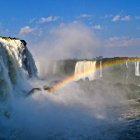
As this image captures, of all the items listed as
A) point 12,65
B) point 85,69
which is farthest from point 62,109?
point 85,69

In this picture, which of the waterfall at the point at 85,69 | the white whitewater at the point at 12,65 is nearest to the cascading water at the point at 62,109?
the white whitewater at the point at 12,65

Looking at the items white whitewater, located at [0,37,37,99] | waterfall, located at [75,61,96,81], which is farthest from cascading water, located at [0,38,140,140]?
waterfall, located at [75,61,96,81]

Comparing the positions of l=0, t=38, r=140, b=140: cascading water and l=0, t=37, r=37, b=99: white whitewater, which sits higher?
l=0, t=37, r=37, b=99: white whitewater

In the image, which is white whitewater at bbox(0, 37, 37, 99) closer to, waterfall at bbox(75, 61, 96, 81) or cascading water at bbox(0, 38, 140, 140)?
cascading water at bbox(0, 38, 140, 140)

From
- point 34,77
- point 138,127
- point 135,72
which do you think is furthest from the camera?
Answer: point 135,72

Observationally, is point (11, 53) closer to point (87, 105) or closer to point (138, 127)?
point (87, 105)

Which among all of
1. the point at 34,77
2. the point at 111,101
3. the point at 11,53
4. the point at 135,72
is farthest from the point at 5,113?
the point at 135,72

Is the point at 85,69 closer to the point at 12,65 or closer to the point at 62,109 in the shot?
the point at 12,65

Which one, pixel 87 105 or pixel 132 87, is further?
pixel 132 87
